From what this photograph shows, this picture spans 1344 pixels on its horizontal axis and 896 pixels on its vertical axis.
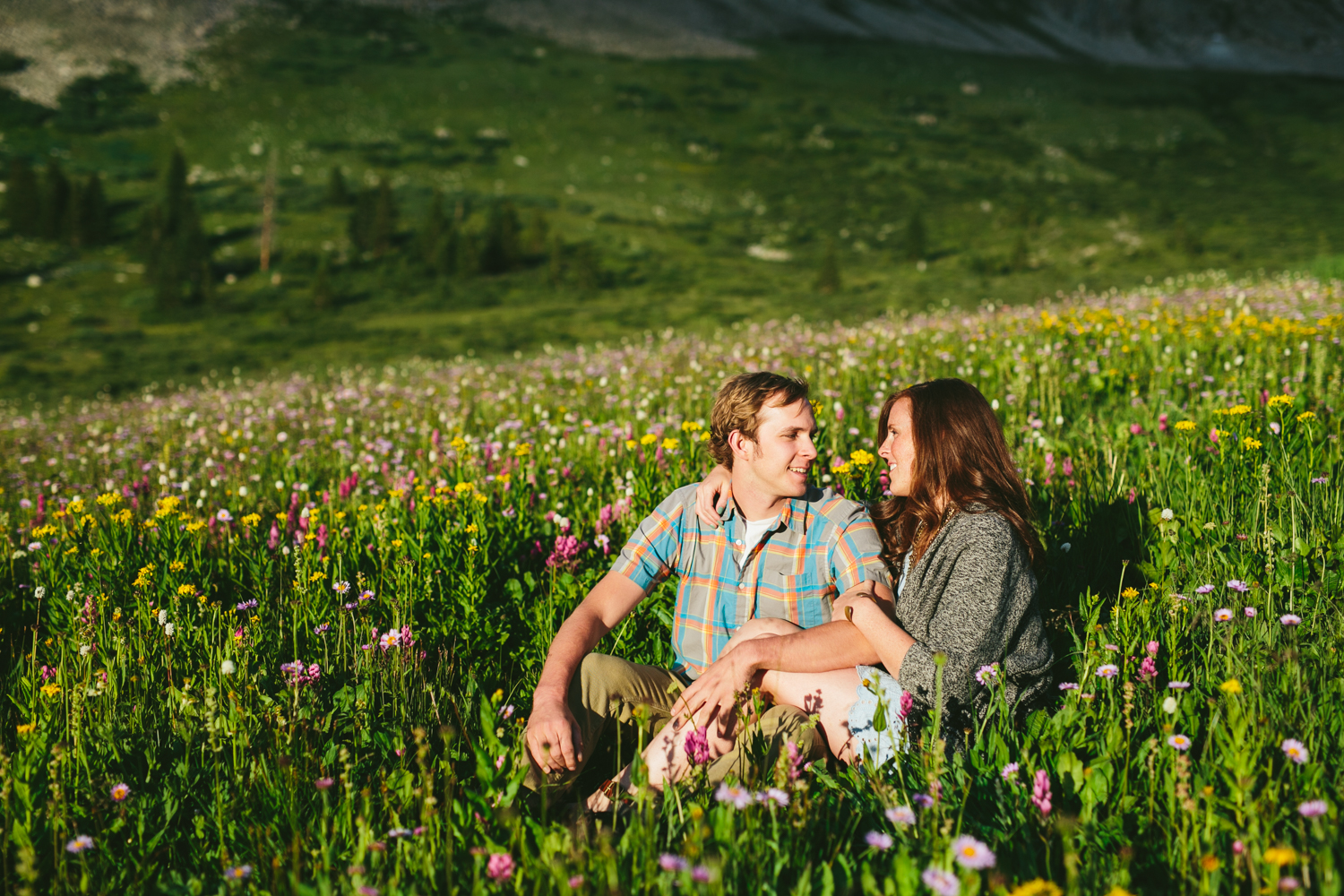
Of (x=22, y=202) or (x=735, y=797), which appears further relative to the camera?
(x=22, y=202)

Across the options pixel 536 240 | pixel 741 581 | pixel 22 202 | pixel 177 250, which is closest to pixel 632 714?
pixel 741 581

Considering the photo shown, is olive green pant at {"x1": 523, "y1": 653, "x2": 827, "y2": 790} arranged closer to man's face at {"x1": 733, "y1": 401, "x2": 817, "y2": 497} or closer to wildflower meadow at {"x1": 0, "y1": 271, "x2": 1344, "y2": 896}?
wildflower meadow at {"x1": 0, "y1": 271, "x2": 1344, "y2": 896}

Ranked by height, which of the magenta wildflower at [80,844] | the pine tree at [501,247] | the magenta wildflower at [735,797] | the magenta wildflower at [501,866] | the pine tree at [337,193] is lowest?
the magenta wildflower at [80,844]

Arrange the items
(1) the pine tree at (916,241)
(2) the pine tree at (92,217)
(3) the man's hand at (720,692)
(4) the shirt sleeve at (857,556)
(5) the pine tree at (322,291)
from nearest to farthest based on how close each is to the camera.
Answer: (3) the man's hand at (720,692) < (4) the shirt sleeve at (857,556) < (5) the pine tree at (322,291) < (1) the pine tree at (916,241) < (2) the pine tree at (92,217)

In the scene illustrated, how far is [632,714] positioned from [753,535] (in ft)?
3.53

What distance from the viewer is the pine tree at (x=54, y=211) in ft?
206

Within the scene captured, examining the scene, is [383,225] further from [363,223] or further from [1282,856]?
[1282,856]

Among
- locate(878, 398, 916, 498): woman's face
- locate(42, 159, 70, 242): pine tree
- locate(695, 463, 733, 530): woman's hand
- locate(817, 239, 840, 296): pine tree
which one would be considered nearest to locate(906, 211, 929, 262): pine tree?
locate(817, 239, 840, 296): pine tree

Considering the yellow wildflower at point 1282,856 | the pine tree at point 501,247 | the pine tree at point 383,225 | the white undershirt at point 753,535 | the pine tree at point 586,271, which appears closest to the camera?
the yellow wildflower at point 1282,856

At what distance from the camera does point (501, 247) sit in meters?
59.2

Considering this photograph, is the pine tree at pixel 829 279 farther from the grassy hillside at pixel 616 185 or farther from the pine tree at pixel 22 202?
the pine tree at pixel 22 202

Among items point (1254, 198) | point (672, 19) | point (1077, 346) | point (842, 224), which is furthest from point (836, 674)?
point (672, 19)

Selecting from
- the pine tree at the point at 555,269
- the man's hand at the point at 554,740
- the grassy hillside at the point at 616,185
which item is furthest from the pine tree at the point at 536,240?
the man's hand at the point at 554,740

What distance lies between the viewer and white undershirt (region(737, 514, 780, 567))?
3418mm
